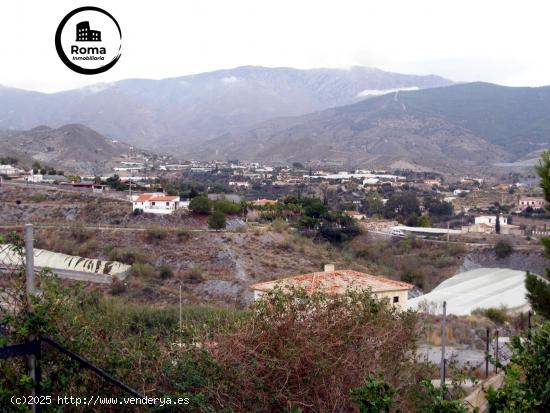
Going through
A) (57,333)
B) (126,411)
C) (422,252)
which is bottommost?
(422,252)

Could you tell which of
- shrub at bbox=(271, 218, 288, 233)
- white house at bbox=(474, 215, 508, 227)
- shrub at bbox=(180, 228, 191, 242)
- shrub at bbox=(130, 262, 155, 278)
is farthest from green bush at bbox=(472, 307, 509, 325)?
white house at bbox=(474, 215, 508, 227)

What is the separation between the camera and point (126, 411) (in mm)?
4629

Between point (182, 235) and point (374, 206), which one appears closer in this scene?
point (182, 235)

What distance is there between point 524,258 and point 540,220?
45.9 feet

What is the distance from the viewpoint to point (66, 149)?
267ft

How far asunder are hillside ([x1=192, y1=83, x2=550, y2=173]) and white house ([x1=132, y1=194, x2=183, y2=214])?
220 feet

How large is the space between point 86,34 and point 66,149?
75402mm

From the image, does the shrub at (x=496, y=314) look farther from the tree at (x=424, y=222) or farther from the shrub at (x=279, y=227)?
the tree at (x=424, y=222)

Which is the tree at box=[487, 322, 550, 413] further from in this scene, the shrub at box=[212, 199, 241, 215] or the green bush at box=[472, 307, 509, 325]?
the shrub at box=[212, 199, 241, 215]

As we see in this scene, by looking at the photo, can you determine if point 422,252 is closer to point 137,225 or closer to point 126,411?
point 137,225

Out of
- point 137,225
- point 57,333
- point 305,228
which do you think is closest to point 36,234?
point 137,225

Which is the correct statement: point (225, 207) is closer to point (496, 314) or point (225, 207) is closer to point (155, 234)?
point (155, 234)

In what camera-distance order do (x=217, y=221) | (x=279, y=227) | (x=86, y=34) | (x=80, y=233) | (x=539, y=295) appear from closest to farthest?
(x=86, y=34) < (x=539, y=295) < (x=80, y=233) < (x=217, y=221) < (x=279, y=227)

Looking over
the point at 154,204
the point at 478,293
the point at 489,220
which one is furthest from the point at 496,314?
the point at 489,220
